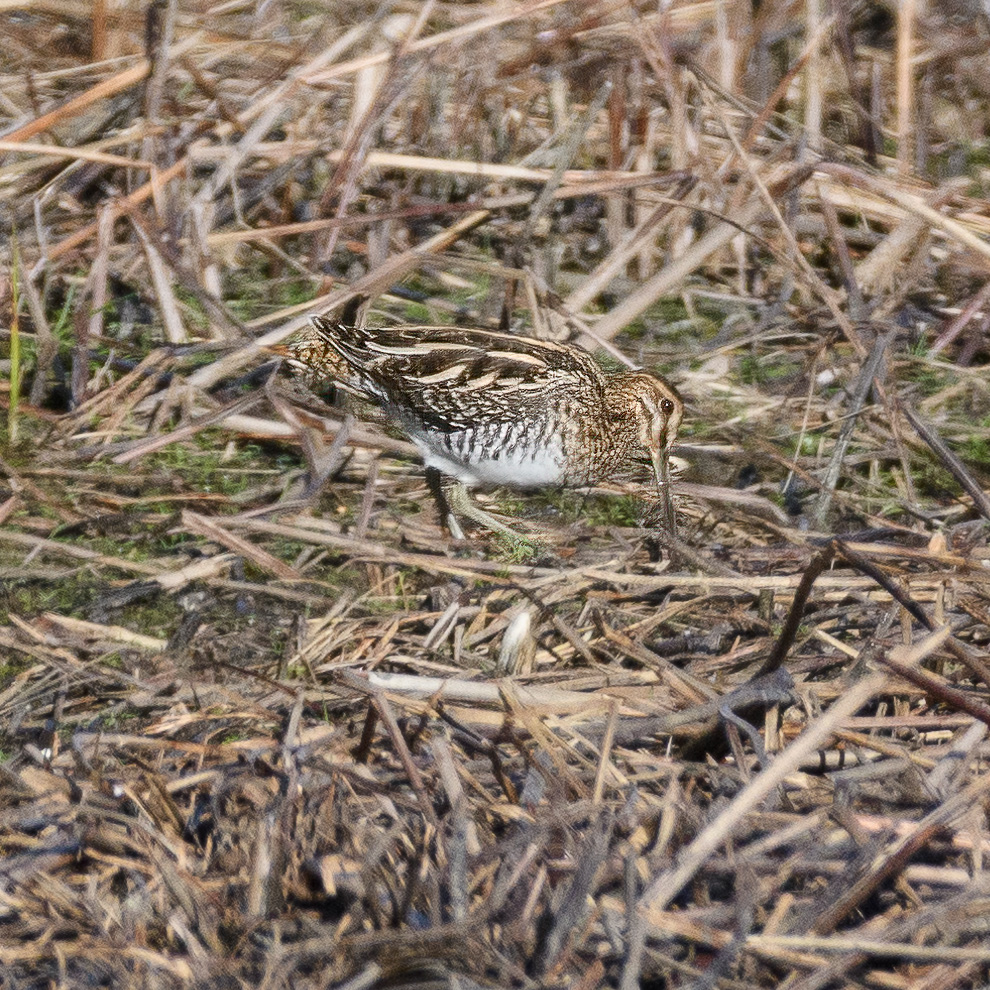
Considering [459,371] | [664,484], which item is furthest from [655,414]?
[459,371]

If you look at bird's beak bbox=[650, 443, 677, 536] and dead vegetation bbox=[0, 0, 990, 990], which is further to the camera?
bird's beak bbox=[650, 443, 677, 536]

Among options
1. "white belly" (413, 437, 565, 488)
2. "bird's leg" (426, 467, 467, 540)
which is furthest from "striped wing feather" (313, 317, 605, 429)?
"bird's leg" (426, 467, 467, 540)

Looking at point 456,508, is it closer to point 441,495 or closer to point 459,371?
point 441,495

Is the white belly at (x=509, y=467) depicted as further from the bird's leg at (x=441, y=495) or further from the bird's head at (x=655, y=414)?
the bird's head at (x=655, y=414)

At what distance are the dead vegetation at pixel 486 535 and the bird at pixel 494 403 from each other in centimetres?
13

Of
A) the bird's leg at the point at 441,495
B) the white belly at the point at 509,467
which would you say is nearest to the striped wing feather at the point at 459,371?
the white belly at the point at 509,467

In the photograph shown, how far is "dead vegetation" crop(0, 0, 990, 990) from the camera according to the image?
2148 millimetres

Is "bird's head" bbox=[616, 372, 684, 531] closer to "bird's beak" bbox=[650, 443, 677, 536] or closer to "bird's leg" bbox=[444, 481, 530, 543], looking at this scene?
"bird's beak" bbox=[650, 443, 677, 536]

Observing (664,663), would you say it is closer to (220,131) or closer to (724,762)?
(724,762)

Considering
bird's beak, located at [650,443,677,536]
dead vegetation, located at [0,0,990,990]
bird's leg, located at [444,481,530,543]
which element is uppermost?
dead vegetation, located at [0,0,990,990]

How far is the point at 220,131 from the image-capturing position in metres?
4.49

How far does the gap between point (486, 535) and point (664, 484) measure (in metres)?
0.54

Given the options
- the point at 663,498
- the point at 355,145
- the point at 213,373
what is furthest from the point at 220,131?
the point at 663,498

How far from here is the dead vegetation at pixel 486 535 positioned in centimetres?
215
